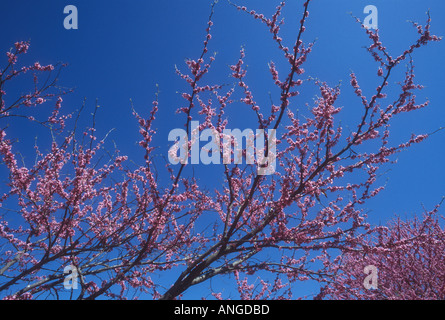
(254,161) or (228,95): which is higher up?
(228,95)

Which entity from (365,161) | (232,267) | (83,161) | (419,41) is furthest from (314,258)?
(83,161)

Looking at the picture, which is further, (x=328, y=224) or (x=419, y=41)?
(x=328, y=224)

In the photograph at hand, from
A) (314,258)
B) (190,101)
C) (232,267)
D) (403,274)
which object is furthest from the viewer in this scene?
(403,274)

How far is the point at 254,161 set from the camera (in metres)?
4.23

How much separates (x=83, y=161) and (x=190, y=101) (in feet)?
6.35

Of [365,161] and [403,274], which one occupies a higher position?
[365,161]
